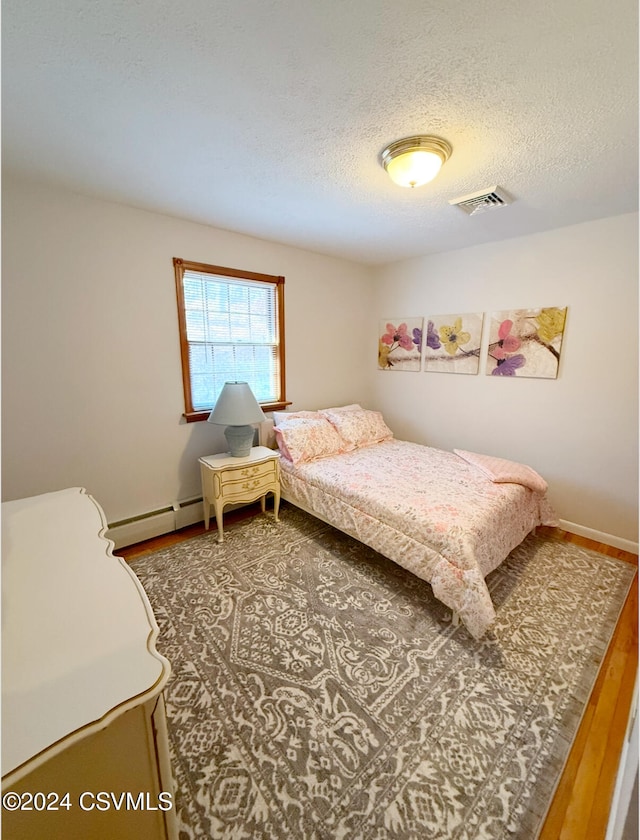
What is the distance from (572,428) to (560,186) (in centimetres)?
172

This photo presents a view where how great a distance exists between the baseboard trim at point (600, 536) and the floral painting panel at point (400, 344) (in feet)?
6.37

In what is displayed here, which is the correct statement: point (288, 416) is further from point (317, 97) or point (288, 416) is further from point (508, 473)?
point (317, 97)

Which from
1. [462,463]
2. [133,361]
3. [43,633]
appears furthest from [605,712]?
[133,361]

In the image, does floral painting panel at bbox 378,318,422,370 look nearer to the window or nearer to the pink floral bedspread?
the pink floral bedspread

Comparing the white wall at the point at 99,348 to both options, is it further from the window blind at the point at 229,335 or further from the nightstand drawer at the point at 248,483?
the nightstand drawer at the point at 248,483

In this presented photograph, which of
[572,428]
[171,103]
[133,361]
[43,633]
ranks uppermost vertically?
[171,103]

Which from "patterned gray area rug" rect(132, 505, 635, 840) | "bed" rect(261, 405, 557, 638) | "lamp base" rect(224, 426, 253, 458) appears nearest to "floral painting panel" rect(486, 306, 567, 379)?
"bed" rect(261, 405, 557, 638)

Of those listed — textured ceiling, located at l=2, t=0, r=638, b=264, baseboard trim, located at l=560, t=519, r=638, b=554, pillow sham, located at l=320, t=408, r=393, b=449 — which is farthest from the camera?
pillow sham, located at l=320, t=408, r=393, b=449

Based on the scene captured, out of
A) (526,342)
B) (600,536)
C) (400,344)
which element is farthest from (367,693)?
(400,344)

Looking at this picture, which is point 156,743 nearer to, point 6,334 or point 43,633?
point 43,633

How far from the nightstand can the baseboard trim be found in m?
2.46

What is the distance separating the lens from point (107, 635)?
0.81m

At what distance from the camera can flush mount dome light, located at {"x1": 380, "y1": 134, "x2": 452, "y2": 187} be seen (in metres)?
1.52

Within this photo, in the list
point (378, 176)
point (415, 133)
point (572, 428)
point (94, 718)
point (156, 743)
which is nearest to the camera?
point (94, 718)
